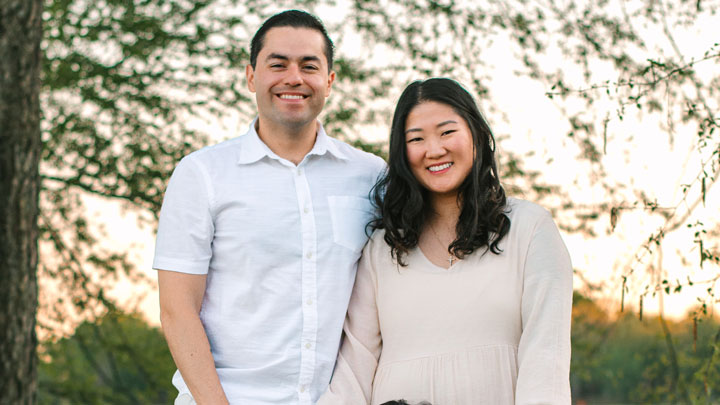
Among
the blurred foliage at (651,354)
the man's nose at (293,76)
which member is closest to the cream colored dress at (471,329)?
the man's nose at (293,76)

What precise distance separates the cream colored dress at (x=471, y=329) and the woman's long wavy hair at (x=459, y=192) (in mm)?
54

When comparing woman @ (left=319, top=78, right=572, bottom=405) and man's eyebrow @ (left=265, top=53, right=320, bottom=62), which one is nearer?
woman @ (left=319, top=78, right=572, bottom=405)

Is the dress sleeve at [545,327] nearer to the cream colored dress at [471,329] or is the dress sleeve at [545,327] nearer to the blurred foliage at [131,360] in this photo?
the cream colored dress at [471,329]

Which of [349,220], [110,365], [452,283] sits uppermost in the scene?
[349,220]

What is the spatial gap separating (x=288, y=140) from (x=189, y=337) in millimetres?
772

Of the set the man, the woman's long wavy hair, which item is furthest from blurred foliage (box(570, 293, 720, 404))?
the man

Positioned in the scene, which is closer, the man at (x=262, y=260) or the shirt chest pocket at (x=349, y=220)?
the man at (x=262, y=260)

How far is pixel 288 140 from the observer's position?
115 inches

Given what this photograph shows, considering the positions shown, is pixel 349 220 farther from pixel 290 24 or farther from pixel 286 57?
pixel 290 24

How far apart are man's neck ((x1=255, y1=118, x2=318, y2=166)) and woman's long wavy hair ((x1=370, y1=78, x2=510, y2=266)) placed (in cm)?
32

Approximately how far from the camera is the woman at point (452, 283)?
252 cm

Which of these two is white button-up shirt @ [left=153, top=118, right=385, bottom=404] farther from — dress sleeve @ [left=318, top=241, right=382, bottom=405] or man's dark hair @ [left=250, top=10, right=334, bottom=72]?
man's dark hair @ [left=250, top=10, right=334, bottom=72]

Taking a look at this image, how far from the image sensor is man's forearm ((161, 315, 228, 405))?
104 inches

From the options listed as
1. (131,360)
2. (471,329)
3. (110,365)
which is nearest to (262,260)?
(471,329)
